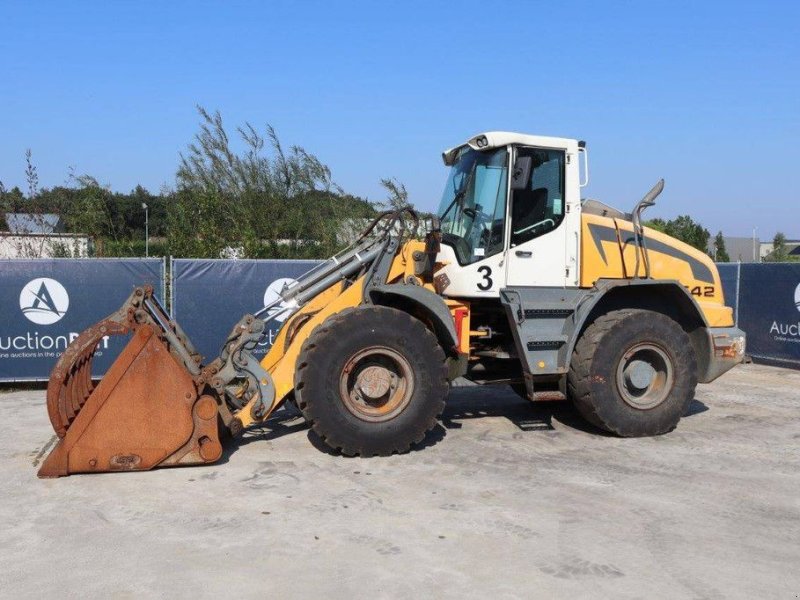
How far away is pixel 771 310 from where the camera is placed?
12492mm

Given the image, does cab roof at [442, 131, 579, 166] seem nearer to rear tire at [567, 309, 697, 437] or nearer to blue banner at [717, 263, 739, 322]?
rear tire at [567, 309, 697, 437]

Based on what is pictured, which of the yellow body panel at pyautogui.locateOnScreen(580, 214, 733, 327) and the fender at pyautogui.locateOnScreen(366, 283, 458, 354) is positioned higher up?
the yellow body panel at pyautogui.locateOnScreen(580, 214, 733, 327)

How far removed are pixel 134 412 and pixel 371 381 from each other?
79.2 inches

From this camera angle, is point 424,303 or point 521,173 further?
point 521,173

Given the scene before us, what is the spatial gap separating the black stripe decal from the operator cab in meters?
0.27

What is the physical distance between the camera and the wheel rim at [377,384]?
6.51 m

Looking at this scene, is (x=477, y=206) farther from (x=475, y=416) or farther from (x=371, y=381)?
(x=475, y=416)

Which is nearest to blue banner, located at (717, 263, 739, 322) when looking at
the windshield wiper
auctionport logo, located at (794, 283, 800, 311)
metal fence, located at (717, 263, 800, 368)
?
metal fence, located at (717, 263, 800, 368)

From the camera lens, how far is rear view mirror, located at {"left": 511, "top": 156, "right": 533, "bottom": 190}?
6.89 meters

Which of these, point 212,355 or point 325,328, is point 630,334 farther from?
point 212,355

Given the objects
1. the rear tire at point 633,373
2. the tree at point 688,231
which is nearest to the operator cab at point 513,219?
the rear tire at point 633,373

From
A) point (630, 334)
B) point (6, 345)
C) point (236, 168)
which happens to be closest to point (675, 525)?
point (630, 334)

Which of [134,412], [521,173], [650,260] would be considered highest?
[521,173]

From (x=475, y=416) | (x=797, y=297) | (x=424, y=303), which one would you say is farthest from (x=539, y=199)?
(x=797, y=297)
